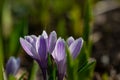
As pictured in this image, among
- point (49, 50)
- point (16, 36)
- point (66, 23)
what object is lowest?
point (66, 23)

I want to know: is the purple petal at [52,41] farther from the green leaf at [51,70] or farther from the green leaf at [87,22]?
the green leaf at [87,22]

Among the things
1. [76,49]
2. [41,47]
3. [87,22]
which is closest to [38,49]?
[41,47]

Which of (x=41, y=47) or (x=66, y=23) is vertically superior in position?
(x=41, y=47)

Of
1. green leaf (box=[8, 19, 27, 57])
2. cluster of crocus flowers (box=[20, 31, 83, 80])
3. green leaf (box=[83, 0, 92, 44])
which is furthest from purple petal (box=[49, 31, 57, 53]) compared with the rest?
green leaf (box=[8, 19, 27, 57])

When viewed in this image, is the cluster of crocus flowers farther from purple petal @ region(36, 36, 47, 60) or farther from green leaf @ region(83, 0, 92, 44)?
green leaf @ region(83, 0, 92, 44)

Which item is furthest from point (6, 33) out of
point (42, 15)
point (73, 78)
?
point (73, 78)

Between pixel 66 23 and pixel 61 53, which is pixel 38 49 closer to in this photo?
pixel 61 53

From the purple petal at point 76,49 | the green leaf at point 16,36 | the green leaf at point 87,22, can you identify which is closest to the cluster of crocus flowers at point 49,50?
the purple petal at point 76,49

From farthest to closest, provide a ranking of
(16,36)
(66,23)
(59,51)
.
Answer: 1. (66,23)
2. (16,36)
3. (59,51)
